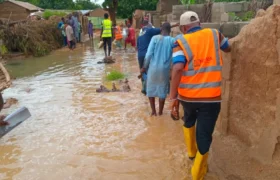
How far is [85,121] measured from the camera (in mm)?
5160

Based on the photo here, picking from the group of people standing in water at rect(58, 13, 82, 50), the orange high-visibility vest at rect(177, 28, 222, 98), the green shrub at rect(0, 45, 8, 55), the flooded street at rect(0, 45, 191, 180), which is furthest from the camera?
the group of people standing in water at rect(58, 13, 82, 50)

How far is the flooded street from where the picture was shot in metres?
3.46

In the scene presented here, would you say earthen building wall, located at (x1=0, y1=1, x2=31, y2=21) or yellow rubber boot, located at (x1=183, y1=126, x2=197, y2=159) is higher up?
earthen building wall, located at (x1=0, y1=1, x2=31, y2=21)

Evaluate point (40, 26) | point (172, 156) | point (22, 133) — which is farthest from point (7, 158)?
point (40, 26)

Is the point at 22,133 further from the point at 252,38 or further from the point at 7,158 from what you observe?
the point at 252,38

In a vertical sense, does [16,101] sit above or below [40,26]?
below

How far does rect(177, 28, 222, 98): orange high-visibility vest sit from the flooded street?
3.66ft

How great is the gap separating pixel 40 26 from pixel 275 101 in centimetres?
1479

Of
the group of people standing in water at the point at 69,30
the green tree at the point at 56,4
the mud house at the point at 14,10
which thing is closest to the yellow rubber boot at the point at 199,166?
the group of people standing in water at the point at 69,30

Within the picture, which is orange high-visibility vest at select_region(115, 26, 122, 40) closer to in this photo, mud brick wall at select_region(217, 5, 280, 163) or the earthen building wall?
mud brick wall at select_region(217, 5, 280, 163)

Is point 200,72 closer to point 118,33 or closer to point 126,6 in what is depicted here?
point 118,33

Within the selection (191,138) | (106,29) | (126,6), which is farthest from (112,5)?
(191,138)

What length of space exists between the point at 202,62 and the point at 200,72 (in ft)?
0.31

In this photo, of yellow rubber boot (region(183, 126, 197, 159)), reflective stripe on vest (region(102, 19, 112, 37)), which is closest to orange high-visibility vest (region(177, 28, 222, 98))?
yellow rubber boot (region(183, 126, 197, 159))
